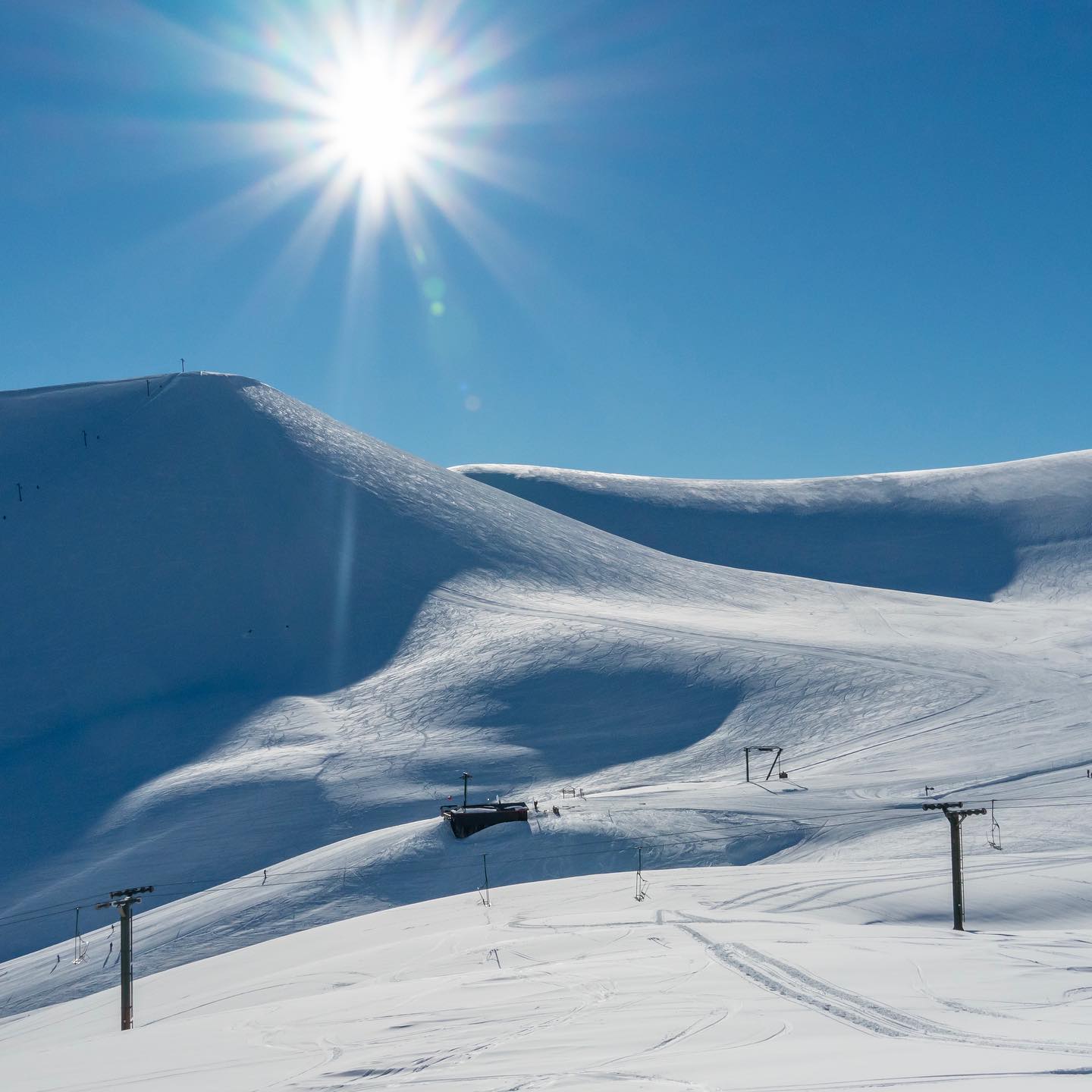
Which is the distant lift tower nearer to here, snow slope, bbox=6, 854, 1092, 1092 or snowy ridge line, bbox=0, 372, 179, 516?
snow slope, bbox=6, 854, 1092, 1092

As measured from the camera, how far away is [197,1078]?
8.80 m

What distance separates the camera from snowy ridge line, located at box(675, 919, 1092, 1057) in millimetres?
8328

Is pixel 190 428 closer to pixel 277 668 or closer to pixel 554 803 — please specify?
pixel 277 668

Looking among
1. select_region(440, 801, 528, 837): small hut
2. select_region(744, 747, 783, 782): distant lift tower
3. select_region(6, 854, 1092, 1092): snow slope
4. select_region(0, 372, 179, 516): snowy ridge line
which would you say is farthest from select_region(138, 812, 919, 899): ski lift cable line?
select_region(0, 372, 179, 516): snowy ridge line

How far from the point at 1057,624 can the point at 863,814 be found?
33.3 meters

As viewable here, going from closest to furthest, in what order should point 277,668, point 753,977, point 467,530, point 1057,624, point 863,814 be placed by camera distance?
point 753,977 < point 863,814 < point 277,668 < point 1057,624 < point 467,530

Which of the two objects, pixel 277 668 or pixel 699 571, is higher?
pixel 699 571

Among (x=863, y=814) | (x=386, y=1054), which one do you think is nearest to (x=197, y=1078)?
(x=386, y=1054)

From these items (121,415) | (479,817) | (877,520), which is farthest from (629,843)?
(877,520)

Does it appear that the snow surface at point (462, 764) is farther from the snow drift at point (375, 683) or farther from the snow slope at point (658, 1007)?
the snow drift at point (375, 683)

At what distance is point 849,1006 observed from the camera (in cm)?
975

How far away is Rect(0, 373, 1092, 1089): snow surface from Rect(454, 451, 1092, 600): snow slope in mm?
1380

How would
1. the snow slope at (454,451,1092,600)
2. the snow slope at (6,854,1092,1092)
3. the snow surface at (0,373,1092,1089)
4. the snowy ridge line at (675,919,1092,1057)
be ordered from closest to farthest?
1. the snow slope at (6,854,1092,1092)
2. the snowy ridge line at (675,919,1092,1057)
3. the snow surface at (0,373,1092,1089)
4. the snow slope at (454,451,1092,600)

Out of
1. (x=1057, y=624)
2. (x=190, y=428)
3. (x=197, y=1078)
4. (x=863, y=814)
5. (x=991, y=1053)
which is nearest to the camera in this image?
(x=991, y=1053)
